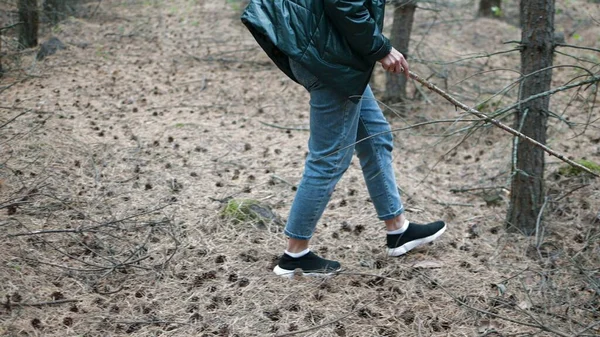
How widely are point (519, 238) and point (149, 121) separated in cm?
362

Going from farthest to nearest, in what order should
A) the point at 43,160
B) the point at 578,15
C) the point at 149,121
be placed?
the point at 578,15, the point at 149,121, the point at 43,160

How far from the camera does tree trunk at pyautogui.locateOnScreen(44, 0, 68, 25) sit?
9.01m

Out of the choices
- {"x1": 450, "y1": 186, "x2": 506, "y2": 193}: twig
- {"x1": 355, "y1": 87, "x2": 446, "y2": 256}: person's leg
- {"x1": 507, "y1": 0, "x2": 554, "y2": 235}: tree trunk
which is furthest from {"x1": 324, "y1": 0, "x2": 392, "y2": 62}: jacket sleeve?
{"x1": 450, "y1": 186, "x2": 506, "y2": 193}: twig

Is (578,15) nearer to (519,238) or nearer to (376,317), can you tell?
(519,238)

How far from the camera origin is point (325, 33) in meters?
3.01

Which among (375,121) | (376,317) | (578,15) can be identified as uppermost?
(375,121)

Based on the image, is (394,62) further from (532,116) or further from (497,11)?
(497,11)

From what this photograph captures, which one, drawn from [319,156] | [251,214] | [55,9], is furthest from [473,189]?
[55,9]

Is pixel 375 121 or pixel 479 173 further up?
pixel 375 121

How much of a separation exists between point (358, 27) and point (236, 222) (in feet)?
5.90

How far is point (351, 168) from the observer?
5.26m

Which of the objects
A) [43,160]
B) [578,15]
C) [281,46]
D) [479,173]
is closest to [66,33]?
[43,160]

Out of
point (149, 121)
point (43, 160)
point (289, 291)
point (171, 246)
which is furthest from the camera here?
point (149, 121)

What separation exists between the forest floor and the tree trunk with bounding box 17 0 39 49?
606 mm
